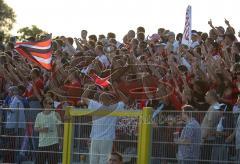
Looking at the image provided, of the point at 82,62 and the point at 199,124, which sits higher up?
the point at 82,62

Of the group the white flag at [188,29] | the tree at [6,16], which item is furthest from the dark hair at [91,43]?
the tree at [6,16]

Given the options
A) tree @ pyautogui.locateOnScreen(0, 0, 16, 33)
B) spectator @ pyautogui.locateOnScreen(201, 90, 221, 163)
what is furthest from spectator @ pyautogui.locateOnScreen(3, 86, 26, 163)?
tree @ pyautogui.locateOnScreen(0, 0, 16, 33)

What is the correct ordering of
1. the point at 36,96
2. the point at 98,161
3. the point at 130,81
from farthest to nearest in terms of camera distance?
the point at 36,96 → the point at 130,81 → the point at 98,161

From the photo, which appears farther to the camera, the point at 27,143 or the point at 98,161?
the point at 27,143

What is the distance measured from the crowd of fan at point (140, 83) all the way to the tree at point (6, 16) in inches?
2627

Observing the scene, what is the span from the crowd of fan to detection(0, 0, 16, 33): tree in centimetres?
6673

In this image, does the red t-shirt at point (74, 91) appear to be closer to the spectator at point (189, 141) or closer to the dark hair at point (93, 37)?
the dark hair at point (93, 37)

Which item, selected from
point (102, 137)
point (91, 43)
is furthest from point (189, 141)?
point (91, 43)

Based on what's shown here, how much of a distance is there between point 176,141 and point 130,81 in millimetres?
3539

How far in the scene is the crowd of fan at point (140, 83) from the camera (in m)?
12.4

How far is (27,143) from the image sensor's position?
1448 cm

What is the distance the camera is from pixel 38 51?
18.3m

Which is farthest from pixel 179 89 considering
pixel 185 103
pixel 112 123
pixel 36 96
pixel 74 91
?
pixel 36 96

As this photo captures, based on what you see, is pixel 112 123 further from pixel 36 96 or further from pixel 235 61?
pixel 36 96
